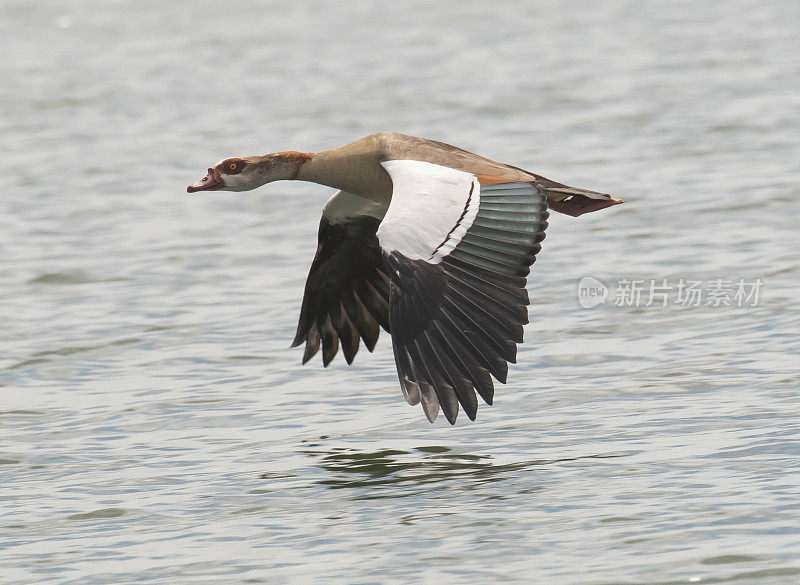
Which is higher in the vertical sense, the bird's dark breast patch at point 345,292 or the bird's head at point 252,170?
the bird's head at point 252,170

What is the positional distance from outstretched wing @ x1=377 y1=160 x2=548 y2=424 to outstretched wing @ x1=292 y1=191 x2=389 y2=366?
1.49 metres

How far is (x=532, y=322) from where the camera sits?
11008 millimetres

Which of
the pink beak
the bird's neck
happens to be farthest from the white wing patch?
the pink beak

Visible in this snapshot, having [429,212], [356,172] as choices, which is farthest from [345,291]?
[429,212]

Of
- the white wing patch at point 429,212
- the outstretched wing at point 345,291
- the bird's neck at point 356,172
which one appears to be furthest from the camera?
the outstretched wing at point 345,291

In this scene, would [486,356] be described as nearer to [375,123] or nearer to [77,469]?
[77,469]

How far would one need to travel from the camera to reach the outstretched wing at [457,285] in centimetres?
767

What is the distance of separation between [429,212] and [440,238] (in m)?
0.21

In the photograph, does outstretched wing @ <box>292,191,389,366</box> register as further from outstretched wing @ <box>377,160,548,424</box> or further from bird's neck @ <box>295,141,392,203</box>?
outstretched wing @ <box>377,160,548,424</box>

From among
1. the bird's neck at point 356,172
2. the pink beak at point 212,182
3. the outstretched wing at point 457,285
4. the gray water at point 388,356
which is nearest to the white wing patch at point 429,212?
the outstretched wing at point 457,285

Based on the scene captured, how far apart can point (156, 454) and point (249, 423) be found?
0.68m

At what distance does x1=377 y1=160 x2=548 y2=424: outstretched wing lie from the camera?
7.67 meters

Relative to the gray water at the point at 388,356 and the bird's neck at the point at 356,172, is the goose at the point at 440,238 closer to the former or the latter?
the bird's neck at the point at 356,172

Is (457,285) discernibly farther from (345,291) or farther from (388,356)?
(388,356)
